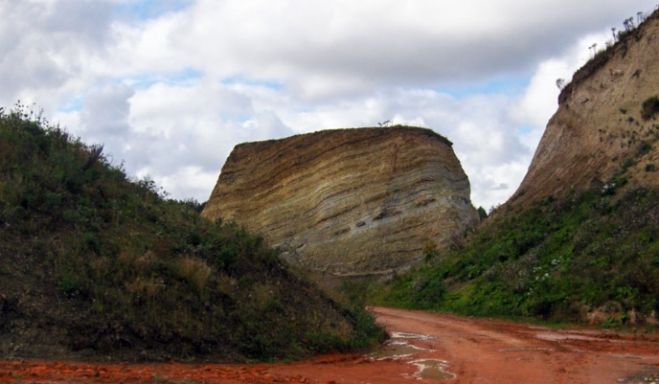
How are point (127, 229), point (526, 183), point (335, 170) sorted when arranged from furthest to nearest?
point (335, 170)
point (526, 183)
point (127, 229)

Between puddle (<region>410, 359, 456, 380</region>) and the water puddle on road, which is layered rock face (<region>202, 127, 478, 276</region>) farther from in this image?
puddle (<region>410, 359, 456, 380</region>)

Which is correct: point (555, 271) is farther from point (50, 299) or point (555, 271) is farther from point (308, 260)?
point (308, 260)

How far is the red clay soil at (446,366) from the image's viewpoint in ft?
34.1

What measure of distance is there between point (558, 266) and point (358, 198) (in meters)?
18.2

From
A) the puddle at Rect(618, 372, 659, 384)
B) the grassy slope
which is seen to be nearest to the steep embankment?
the grassy slope

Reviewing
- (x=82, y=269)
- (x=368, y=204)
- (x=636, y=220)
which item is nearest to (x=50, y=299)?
(x=82, y=269)

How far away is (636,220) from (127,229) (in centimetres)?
1437

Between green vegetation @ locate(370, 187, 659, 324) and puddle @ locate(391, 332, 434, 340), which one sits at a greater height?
green vegetation @ locate(370, 187, 659, 324)

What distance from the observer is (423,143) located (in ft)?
134

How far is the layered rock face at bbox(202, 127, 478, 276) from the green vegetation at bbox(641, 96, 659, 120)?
11429mm

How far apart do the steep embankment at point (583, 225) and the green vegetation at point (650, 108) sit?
5cm

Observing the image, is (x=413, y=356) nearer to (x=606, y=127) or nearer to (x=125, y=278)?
(x=125, y=278)

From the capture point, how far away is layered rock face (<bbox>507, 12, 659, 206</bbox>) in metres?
27.2

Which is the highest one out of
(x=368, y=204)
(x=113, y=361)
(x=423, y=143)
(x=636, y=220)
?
(x=423, y=143)
